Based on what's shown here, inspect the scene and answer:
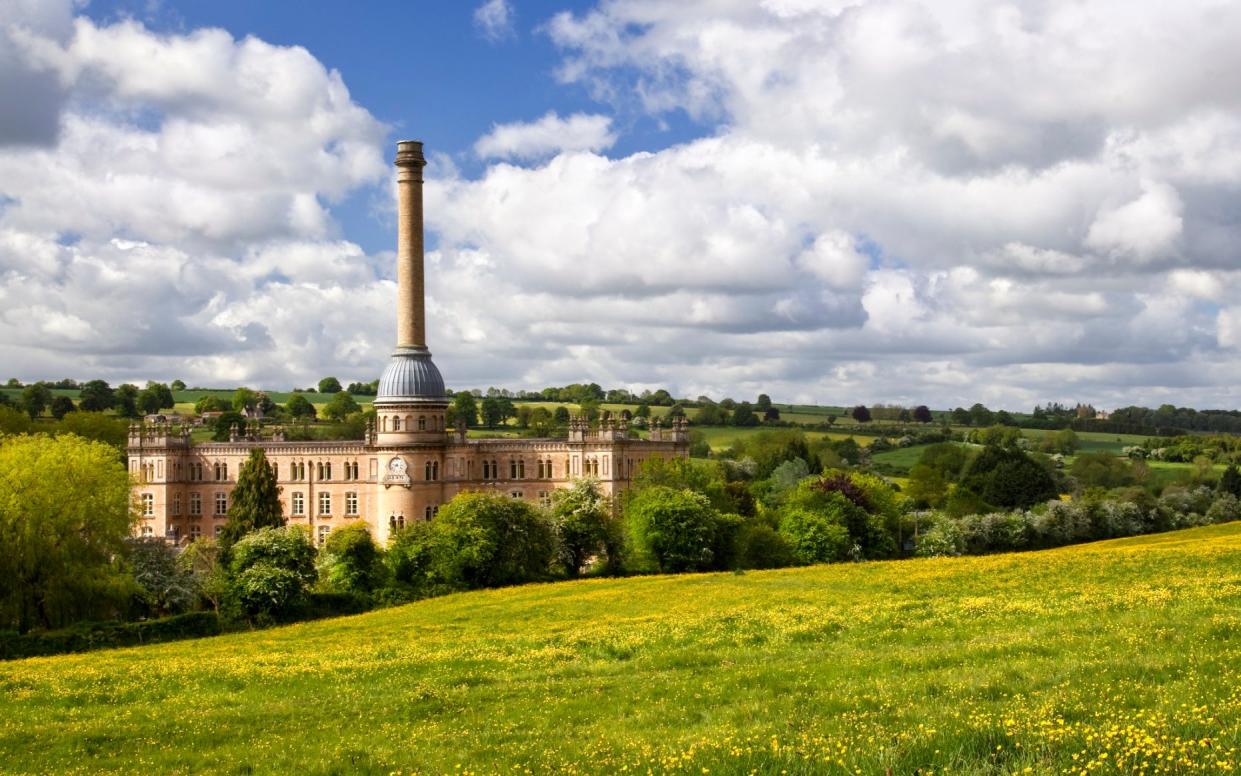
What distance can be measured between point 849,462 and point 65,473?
5322 inches

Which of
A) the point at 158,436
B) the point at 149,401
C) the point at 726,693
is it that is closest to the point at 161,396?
the point at 149,401

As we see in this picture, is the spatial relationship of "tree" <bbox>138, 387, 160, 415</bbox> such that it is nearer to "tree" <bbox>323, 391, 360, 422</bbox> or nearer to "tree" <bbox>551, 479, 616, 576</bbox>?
"tree" <bbox>323, 391, 360, 422</bbox>

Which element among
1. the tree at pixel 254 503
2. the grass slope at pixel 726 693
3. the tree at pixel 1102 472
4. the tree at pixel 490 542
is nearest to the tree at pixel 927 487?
the tree at pixel 1102 472

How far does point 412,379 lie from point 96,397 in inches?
4098

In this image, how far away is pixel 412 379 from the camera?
314ft

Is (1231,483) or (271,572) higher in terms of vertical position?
(1231,483)

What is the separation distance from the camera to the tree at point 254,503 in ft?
271

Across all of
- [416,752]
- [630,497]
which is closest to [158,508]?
[630,497]

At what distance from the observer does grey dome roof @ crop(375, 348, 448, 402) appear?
3757 inches

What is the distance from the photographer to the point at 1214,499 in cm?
11881

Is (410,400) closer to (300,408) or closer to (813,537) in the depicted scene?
(813,537)

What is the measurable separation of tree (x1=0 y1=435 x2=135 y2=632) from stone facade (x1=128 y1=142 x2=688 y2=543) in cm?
3375

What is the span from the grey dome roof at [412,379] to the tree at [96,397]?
94732mm

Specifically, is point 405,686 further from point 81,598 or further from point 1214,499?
point 1214,499
